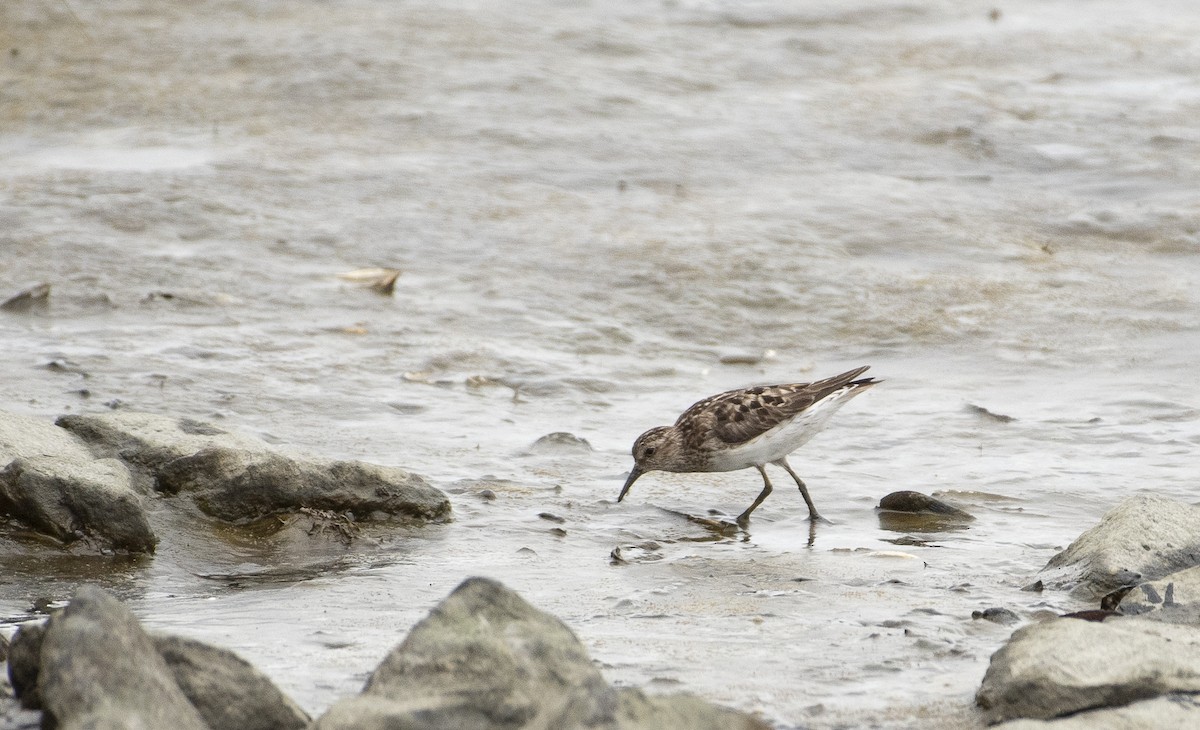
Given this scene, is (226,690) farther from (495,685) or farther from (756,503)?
(756,503)

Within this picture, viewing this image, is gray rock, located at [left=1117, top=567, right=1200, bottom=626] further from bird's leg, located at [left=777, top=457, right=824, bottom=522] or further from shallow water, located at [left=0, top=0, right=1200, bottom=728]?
bird's leg, located at [left=777, top=457, right=824, bottom=522]

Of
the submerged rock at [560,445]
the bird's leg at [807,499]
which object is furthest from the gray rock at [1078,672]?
the submerged rock at [560,445]

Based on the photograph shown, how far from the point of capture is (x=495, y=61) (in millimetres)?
17906

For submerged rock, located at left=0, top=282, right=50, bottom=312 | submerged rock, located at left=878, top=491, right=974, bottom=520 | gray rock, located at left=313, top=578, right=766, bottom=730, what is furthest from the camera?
submerged rock, located at left=0, top=282, right=50, bottom=312

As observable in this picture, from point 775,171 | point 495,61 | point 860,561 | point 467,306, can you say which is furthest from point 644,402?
point 495,61

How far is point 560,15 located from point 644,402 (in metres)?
10.5

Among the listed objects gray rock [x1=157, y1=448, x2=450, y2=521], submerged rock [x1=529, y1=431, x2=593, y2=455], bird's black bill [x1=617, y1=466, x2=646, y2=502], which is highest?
gray rock [x1=157, y1=448, x2=450, y2=521]

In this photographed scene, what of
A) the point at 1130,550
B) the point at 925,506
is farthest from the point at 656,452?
the point at 1130,550

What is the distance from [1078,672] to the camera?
16.1 feet

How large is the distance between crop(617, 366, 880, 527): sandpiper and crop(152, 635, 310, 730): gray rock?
3.73 meters

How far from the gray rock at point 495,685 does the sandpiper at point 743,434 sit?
3.44 m

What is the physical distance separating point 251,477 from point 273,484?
0.33ft

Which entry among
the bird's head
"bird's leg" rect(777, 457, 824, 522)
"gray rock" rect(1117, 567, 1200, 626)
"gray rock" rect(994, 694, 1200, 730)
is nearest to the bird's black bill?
the bird's head

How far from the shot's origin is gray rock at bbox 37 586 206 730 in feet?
13.8
